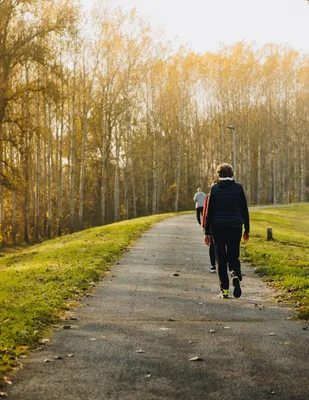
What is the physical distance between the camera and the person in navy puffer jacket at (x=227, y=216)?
29.5ft

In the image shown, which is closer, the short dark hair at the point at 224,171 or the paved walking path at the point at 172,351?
the paved walking path at the point at 172,351

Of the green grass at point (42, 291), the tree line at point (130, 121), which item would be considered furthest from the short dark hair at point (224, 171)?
the tree line at point (130, 121)

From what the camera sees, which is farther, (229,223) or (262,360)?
(229,223)

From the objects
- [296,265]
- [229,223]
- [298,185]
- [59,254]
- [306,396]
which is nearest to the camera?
[306,396]

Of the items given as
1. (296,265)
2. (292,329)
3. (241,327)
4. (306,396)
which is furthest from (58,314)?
(296,265)

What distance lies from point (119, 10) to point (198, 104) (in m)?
22.0

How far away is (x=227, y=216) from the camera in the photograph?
8977 millimetres

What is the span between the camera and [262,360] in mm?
5996

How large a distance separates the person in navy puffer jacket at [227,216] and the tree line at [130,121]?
62.9ft

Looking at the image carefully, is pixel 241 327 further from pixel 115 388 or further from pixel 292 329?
pixel 115 388

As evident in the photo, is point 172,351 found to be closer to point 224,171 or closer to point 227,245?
point 227,245

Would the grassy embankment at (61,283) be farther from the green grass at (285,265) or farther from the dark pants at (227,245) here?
the dark pants at (227,245)

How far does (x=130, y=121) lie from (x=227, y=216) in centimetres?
4360

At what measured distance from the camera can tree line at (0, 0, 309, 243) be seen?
40.9m
